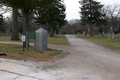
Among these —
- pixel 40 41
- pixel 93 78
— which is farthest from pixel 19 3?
pixel 93 78

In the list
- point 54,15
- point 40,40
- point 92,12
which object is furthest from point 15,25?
point 92,12

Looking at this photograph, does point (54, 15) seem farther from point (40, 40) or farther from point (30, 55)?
point (30, 55)

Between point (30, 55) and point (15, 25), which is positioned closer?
point (30, 55)

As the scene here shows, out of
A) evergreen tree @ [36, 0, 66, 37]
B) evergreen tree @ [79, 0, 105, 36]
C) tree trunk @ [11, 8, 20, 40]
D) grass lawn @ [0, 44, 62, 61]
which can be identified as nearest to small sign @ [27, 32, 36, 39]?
grass lawn @ [0, 44, 62, 61]

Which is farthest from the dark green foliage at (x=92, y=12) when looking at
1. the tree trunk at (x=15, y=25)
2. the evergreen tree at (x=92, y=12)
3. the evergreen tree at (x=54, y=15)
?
the tree trunk at (x=15, y=25)

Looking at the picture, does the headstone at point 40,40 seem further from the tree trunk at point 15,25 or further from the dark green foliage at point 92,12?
the dark green foliage at point 92,12

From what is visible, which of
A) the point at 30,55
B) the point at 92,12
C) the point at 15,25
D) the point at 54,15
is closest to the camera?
the point at 30,55

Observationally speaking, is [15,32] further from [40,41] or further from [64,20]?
[64,20]

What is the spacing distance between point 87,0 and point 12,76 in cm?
4924

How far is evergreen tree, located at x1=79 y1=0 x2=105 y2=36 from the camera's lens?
48131 millimetres

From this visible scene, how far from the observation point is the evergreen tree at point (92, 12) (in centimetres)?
4813

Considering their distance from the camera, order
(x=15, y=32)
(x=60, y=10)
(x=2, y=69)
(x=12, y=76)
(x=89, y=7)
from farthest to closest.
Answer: (x=89, y=7)
(x=60, y=10)
(x=15, y=32)
(x=2, y=69)
(x=12, y=76)

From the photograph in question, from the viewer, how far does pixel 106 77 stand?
552 cm

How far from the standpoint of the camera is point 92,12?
161 ft
